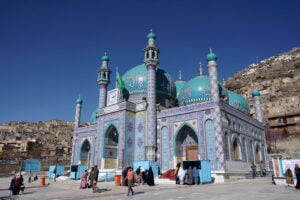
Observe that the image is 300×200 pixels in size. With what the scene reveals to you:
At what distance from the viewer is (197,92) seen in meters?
25.7

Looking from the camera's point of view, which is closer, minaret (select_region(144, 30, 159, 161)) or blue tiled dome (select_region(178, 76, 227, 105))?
minaret (select_region(144, 30, 159, 161))

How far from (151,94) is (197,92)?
481cm

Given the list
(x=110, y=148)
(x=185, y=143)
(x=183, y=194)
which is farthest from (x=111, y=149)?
(x=183, y=194)

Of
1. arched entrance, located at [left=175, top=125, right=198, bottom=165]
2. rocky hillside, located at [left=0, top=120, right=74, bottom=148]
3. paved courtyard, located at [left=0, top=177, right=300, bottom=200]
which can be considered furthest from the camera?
rocky hillside, located at [left=0, top=120, right=74, bottom=148]

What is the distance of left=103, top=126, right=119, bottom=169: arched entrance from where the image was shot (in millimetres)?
25203

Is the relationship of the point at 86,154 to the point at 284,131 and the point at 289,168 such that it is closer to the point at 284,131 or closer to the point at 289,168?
the point at 289,168

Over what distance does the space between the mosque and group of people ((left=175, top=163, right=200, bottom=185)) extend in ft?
12.0

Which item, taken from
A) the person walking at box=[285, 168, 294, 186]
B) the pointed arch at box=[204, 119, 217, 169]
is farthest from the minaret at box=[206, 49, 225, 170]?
the person walking at box=[285, 168, 294, 186]

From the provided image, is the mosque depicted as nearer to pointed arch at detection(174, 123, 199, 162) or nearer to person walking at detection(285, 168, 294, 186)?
pointed arch at detection(174, 123, 199, 162)

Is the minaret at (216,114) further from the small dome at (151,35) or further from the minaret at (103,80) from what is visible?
the minaret at (103,80)

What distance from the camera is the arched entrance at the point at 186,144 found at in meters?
22.6

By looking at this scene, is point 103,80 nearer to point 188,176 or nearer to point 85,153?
point 85,153

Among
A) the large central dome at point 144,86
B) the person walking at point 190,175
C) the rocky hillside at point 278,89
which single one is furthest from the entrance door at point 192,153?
the rocky hillside at point 278,89

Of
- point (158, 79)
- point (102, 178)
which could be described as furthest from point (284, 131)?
point (102, 178)
